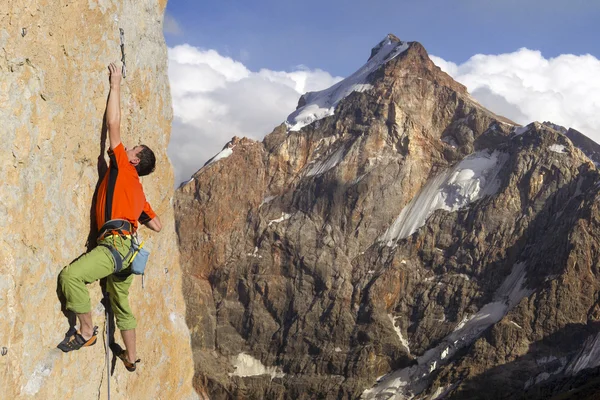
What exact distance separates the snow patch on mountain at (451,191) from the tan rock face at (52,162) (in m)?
122

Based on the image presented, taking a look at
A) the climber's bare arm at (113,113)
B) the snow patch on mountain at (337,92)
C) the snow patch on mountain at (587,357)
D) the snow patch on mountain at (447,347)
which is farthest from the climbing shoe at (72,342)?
the snow patch on mountain at (337,92)

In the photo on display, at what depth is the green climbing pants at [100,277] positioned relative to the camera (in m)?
6.45

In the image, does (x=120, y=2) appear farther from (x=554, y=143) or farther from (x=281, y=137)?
(x=281, y=137)

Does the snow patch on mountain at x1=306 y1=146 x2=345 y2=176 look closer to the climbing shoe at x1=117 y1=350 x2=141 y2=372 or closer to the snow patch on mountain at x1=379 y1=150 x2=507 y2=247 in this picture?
the snow patch on mountain at x1=379 y1=150 x2=507 y2=247

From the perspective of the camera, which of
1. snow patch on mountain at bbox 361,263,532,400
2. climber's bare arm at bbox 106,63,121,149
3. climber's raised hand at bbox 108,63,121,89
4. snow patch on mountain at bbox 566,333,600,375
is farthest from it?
snow patch on mountain at bbox 361,263,532,400

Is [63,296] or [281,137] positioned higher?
[281,137]

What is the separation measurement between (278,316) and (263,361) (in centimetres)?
838

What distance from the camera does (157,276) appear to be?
32.6ft

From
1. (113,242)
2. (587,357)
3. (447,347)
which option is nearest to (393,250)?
(447,347)

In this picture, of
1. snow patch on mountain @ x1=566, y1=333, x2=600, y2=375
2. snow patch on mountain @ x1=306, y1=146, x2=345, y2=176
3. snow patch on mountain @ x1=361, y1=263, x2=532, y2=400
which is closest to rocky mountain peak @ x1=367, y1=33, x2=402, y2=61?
snow patch on mountain @ x1=306, y1=146, x2=345, y2=176

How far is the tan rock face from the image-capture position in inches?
221

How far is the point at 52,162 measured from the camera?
21.0 feet

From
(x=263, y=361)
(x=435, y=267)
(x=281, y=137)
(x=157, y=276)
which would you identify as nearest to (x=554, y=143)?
(x=435, y=267)

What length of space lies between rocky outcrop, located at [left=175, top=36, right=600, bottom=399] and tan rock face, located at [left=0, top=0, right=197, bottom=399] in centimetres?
9481
